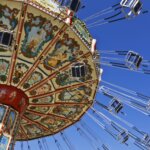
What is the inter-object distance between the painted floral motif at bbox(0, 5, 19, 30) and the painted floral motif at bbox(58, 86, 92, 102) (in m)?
4.26

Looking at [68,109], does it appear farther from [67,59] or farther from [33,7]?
[33,7]

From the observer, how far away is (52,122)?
18.8 metres

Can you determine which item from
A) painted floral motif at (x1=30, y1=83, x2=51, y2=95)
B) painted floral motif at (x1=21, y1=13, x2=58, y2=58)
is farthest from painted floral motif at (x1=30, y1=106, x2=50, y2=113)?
painted floral motif at (x1=21, y1=13, x2=58, y2=58)

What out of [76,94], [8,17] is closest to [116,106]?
[76,94]

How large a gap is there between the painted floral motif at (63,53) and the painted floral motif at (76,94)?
1908 mm

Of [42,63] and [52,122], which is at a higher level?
[42,63]

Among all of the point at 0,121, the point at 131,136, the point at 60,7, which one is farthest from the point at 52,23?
the point at 131,136

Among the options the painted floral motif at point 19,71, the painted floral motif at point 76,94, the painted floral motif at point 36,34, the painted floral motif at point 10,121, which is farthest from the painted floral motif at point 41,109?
the painted floral motif at point 36,34

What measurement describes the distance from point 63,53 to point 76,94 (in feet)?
8.83

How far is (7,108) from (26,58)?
2.46 meters

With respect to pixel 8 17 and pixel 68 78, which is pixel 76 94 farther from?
pixel 8 17

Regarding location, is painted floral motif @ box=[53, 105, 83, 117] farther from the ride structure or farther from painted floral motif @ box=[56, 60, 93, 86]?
painted floral motif @ box=[56, 60, 93, 86]

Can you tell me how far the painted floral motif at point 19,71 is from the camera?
51.2 feet

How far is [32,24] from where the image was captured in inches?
566
